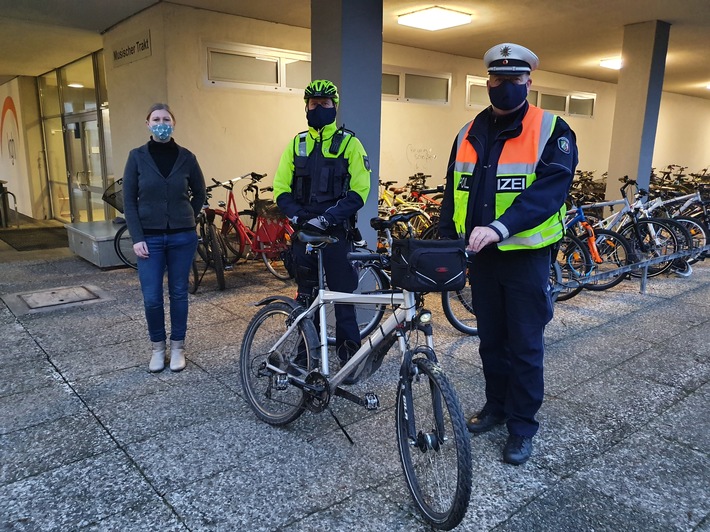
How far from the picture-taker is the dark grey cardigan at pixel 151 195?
320 cm

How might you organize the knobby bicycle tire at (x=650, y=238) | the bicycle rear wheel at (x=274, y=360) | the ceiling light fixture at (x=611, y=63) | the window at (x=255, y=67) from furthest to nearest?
the ceiling light fixture at (x=611, y=63) → the window at (x=255, y=67) → the knobby bicycle tire at (x=650, y=238) → the bicycle rear wheel at (x=274, y=360)

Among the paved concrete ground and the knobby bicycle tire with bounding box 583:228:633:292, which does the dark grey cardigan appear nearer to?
the paved concrete ground

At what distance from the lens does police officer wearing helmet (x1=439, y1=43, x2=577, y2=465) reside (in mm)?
2238

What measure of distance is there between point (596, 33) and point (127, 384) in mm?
7535

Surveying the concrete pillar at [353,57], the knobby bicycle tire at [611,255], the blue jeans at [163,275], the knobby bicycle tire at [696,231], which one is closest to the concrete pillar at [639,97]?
the knobby bicycle tire at [696,231]

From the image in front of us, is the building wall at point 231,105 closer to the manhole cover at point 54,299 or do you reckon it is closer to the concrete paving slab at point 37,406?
the manhole cover at point 54,299

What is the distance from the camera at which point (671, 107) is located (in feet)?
47.9

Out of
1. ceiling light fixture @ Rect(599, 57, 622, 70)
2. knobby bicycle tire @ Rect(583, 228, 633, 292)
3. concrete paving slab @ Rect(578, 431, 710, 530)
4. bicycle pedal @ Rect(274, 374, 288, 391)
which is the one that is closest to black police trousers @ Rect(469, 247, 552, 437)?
concrete paving slab @ Rect(578, 431, 710, 530)

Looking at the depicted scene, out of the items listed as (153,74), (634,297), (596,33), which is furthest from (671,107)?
(153,74)

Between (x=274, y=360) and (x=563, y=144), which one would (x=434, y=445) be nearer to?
(x=274, y=360)

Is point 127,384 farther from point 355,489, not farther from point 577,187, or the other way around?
point 577,187

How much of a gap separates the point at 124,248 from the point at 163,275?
3.31 m

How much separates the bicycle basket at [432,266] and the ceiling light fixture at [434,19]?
515 centimetres

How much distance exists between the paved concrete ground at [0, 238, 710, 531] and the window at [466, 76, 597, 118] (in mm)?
6254
